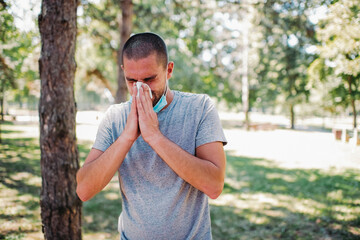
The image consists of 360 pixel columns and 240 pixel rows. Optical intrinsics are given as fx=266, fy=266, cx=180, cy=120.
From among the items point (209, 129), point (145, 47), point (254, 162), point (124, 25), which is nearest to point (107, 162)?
point (209, 129)

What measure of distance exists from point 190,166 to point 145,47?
0.85 meters

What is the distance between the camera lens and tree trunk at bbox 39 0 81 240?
9.75 ft

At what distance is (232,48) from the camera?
85.5ft

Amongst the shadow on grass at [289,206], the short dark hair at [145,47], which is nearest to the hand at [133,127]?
the short dark hair at [145,47]

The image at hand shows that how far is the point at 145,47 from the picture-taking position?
179 centimetres

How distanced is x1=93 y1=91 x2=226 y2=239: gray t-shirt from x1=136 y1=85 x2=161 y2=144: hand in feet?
0.61

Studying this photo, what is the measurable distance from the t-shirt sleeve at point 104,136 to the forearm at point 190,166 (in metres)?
0.41

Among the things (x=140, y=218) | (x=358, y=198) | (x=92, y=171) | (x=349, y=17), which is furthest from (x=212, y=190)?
(x=358, y=198)

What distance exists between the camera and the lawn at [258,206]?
4812 mm

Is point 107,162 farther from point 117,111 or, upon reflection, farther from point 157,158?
point 117,111

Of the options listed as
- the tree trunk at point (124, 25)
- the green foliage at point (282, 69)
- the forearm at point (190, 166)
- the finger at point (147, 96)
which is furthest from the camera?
the green foliage at point (282, 69)

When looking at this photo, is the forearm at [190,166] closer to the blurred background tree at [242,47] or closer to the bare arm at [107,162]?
the bare arm at [107,162]

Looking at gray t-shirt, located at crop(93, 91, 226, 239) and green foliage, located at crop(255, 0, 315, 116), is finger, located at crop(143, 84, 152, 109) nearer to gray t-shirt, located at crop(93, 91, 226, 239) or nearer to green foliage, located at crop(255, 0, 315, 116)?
gray t-shirt, located at crop(93, 91, 226, 239)

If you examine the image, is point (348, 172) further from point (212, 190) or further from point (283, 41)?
point (283, 41)
